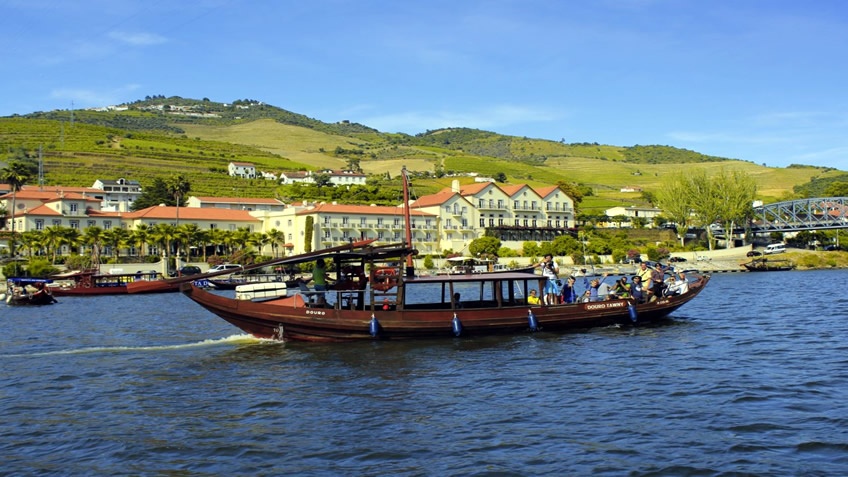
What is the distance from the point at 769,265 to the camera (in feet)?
357

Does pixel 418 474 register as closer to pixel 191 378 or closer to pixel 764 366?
pixel 191 378

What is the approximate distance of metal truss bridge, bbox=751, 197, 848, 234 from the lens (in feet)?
407

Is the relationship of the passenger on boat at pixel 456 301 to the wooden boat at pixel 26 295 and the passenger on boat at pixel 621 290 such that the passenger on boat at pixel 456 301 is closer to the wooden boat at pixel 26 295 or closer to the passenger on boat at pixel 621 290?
the passenger on boat at pixel 621 290

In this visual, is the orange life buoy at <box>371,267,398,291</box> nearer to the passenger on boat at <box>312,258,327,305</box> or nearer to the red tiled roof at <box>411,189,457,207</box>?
the passenger on boat at <box>312,258,327,305</box>

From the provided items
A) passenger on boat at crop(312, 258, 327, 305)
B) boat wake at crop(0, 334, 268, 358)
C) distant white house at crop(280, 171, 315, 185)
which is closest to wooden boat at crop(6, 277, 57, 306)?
boat wake at crop(0, 334, 268, 358)

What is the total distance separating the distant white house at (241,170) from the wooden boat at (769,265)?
342 feet

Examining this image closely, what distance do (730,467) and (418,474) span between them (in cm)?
607

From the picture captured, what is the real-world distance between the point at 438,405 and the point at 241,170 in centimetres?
15409

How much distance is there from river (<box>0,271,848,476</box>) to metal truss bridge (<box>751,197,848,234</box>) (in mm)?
102982

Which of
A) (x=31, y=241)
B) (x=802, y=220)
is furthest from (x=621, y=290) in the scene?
(x=802, y=220)

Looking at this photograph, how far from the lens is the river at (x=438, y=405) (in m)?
15.4

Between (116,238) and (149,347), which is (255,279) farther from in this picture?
(149,347)

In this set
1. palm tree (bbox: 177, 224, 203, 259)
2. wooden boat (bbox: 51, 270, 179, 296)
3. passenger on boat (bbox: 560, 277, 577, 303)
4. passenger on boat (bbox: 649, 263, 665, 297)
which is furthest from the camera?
palm tree (bbox: 177, 224, 203, 259)

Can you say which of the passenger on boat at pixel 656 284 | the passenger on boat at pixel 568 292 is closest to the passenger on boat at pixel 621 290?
the passenger on boat at pixel 656 284
